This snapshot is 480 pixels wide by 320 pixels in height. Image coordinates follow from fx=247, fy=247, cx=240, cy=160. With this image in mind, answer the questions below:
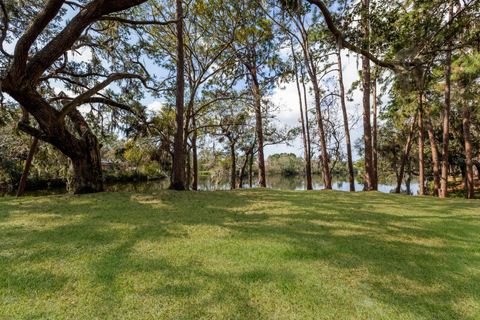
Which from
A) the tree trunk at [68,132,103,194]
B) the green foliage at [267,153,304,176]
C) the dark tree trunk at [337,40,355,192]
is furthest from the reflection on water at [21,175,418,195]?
the green foliage at [267,153,304,176]

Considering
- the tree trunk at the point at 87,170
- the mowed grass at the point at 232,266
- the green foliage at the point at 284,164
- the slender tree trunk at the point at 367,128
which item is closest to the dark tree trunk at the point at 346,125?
the slender tree trunk at the point at 367,128

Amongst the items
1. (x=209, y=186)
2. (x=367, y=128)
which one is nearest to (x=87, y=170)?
(x=367, y=128)

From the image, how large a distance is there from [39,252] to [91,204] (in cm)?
234

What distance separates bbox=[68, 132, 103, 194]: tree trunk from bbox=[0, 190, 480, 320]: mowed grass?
2.33 m

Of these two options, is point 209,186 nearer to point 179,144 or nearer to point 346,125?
point 346,125

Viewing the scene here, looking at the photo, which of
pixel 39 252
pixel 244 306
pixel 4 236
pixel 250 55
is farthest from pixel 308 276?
pixel 250 55

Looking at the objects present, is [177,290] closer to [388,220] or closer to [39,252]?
[39,252]

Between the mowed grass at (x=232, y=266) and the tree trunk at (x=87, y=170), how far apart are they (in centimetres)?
233

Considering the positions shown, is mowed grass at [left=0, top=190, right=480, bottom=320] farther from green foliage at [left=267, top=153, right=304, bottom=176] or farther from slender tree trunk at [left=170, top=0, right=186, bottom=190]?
green foliage at [left=267, top=153, right=304, bottom=176]

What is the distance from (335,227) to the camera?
355cm

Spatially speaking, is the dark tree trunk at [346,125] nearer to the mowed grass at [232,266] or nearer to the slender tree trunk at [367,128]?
the slender tree trunk at [367,128]

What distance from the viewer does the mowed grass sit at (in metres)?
1.67

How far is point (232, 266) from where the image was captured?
7.31ft

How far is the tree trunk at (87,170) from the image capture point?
20.6ft
